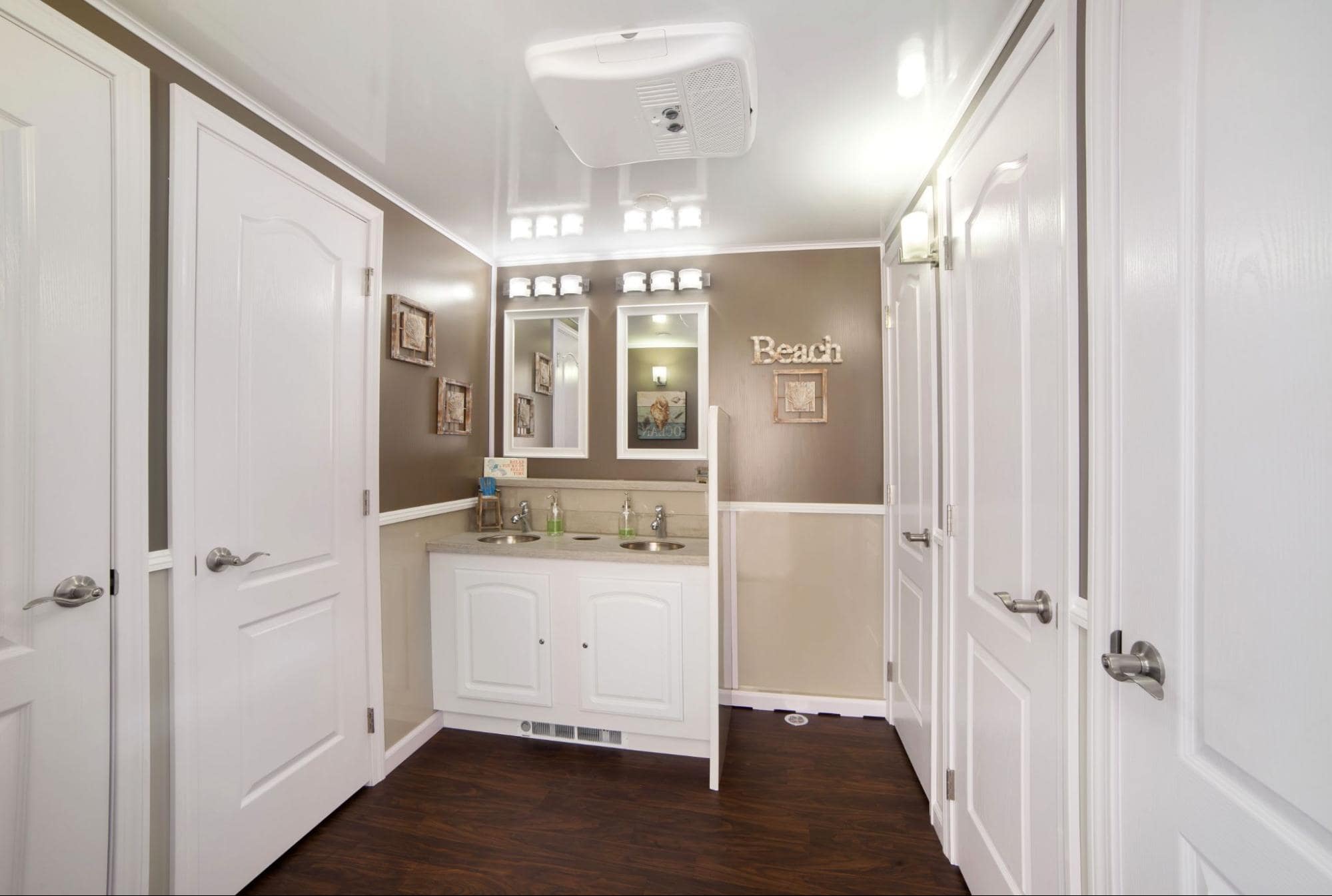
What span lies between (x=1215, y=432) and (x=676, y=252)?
250cm

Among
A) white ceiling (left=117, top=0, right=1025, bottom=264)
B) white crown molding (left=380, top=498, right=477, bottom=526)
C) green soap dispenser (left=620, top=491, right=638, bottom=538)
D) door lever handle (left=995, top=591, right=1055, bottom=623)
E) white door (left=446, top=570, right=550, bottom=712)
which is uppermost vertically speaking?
white ceiling (left=117, top=0, right=1025, bottom=264)

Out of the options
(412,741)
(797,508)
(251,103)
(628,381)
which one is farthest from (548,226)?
(412,741)

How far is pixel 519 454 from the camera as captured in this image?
3.00 metres

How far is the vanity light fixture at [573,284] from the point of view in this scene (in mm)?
2881

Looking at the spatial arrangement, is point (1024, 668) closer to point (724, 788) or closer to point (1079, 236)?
point (1079, 236)

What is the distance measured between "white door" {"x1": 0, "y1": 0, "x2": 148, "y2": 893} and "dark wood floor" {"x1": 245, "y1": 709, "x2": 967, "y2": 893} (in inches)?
26.9

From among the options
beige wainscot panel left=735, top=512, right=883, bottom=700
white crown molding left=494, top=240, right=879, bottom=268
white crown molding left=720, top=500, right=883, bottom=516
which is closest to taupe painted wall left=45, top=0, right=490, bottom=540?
white crown molding left=494, top=240, right=879, bottom=268

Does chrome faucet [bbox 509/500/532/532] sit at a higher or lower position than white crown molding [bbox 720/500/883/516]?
lower

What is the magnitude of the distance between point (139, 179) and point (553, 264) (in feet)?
6.04

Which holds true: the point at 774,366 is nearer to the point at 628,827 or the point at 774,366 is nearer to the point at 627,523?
the point at 627,523

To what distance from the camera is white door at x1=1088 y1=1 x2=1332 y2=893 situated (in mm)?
545

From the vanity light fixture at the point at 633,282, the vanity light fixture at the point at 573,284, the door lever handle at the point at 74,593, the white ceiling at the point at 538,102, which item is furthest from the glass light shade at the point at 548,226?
the door lever handle at the point at 74,593

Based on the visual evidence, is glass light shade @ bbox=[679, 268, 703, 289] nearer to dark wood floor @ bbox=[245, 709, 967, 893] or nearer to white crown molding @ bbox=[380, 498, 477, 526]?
white crown molding @ bbox=[380, 498, 477, 526]

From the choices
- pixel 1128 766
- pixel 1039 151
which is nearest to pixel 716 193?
pixel 1039 151
